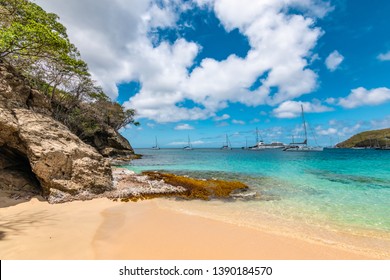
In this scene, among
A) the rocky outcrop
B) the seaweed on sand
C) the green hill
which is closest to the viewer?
the seaweed on sand

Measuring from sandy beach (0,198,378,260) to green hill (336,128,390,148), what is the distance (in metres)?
163

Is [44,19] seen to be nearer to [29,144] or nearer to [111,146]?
[29,144]

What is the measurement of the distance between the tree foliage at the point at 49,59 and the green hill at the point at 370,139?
528 ft

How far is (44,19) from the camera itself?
15.3m

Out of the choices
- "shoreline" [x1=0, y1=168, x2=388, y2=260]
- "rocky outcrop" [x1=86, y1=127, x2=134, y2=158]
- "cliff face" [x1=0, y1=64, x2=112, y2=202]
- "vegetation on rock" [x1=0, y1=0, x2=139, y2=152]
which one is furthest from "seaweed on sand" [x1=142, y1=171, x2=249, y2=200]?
"rocky outcrop" [x1=86, y1=127, x2=134, y2=158]

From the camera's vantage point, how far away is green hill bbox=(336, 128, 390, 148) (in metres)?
134

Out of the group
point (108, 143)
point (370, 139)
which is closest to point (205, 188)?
point (108, 143)

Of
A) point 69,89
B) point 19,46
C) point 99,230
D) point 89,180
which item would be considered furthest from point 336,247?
point 69,89

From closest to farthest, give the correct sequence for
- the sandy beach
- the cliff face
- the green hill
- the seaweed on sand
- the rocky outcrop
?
the sandy beach < the cliff face < the seaweed on sand < the rocky outcrop < the green hill

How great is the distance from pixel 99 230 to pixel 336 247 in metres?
7.84

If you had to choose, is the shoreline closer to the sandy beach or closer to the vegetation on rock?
the sandy beach

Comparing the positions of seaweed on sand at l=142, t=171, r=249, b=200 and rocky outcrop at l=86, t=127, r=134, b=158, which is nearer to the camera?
seaweed on sand at l=142, t=171, r=249, b=200

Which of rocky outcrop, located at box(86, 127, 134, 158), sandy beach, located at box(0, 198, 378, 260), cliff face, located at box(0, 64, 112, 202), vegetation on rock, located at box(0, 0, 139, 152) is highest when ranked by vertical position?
vegetation on rock, located at box(0, 0, 139, 152)

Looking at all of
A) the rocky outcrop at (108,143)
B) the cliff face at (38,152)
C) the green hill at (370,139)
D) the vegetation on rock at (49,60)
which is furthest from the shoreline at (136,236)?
the green hill at (370,139)
